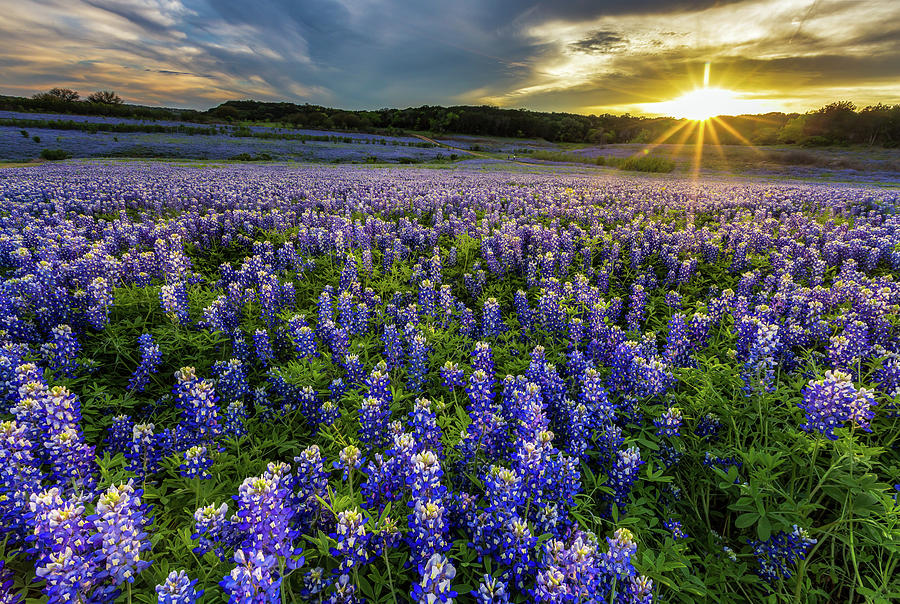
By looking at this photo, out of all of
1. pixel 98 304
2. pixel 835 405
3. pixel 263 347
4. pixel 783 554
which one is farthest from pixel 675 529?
pixel 98 304

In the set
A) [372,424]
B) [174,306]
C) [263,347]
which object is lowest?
[372,424]

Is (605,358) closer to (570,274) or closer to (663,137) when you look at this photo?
(570,274)

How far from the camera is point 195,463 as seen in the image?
2729 mm

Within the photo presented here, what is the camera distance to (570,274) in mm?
7363

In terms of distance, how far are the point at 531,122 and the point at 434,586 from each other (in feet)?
363

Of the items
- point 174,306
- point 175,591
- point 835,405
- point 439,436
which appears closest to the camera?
point 175,591

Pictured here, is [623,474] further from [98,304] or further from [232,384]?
[98,304]

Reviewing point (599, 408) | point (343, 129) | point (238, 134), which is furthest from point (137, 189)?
point (343, 129)

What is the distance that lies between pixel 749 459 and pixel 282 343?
488 centimetres

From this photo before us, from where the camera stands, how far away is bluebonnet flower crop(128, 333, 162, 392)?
3.94 metres

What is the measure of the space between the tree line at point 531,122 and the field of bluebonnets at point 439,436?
254 feet

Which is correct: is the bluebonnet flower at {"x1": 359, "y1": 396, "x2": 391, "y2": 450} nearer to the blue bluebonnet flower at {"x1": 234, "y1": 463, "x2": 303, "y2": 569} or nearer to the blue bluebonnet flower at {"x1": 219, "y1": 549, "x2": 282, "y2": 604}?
the blue bluebonnet flower at {"x1": 234, "y1": 463, "x2": 303, "y2": 569}

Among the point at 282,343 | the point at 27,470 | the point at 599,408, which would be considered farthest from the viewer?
the point at 282,343

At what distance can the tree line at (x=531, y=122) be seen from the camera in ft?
214
